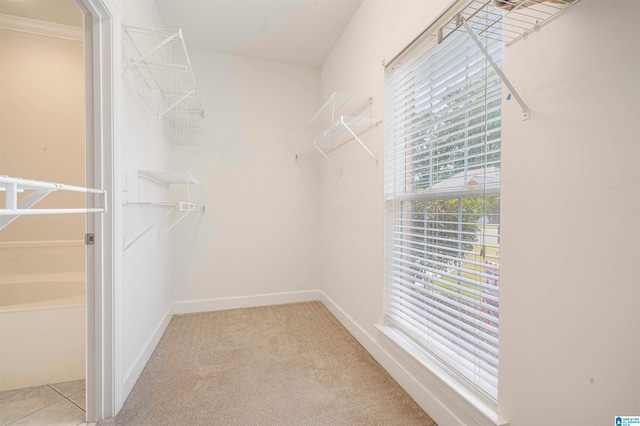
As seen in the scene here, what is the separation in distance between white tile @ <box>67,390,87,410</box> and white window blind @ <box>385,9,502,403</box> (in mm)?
1833

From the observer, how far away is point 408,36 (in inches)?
64.5

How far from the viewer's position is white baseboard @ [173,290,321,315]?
2871 mm

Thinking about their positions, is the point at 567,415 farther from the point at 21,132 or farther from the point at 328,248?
the point at 21,132

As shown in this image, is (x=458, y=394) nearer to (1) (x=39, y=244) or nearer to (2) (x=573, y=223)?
(2) (x=573, y=223)

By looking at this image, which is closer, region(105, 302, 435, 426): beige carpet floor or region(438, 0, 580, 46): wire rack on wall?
region(438, 0, 580, 46): wire rack on wall

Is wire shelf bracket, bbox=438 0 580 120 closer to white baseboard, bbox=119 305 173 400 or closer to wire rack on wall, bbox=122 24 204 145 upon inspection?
wire rack on wall, bbox=122 24 204 145

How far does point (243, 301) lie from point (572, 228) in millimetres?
2837

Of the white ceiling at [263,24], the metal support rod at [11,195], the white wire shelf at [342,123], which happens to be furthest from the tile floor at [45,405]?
the white ceiling at [263,24]

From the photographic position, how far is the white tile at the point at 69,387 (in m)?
1.67

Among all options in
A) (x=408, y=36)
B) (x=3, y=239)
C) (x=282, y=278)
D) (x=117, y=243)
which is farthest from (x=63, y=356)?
(x=408, y=36)

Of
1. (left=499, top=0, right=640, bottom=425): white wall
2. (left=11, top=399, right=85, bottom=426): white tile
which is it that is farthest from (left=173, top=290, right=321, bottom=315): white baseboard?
(left=499, top=0, right=640, bottom=425): white wall

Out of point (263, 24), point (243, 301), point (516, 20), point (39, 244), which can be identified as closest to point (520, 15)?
point (516, 20)

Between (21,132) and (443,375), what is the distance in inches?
142

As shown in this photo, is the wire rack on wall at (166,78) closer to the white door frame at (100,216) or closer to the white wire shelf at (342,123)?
the white door frame at (100,216)
